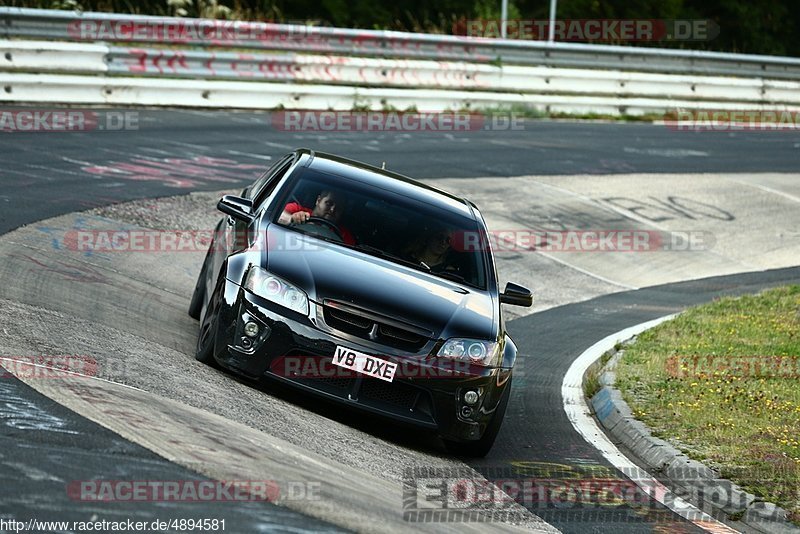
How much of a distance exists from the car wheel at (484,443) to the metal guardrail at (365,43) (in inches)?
582

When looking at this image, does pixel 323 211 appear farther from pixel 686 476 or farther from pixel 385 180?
pixel 686 476

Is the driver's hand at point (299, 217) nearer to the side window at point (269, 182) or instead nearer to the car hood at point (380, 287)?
the car hood at point (380, 287)

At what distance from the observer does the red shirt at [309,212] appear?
8.69 metres

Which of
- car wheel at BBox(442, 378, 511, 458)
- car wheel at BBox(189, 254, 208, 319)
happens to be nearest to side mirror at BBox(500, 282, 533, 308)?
car wheel at BBox(442, 378, 511, 458)

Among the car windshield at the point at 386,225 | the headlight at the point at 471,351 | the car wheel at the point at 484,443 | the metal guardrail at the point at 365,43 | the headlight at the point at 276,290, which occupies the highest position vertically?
the metal guardrail at the point at 365,43

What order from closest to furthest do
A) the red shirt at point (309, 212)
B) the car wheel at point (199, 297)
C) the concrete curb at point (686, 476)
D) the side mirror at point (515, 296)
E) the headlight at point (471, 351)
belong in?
the concrete curb at point (686, 476) < the headlight at point (471, 351) < the red shirt at point (309, 212) < the side mirror at point (515, 296) < the car wheel at point (199, 297)

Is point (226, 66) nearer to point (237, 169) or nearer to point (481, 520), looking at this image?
point (237, 169)

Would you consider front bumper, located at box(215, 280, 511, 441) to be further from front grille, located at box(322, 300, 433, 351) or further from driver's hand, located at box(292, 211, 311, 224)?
driver's hand, located at box(292, 211, 311, 224)

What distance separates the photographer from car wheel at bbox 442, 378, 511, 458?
8.05 m

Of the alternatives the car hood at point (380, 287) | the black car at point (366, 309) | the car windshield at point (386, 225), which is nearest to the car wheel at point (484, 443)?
the black car at point (366, 309)

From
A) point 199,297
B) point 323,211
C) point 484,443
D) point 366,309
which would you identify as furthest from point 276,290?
point 199,297

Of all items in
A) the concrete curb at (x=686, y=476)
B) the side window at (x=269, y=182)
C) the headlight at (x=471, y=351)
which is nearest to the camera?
the concrete curb at (x=686, y=476)

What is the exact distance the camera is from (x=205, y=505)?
5.40 m

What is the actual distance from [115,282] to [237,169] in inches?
267
